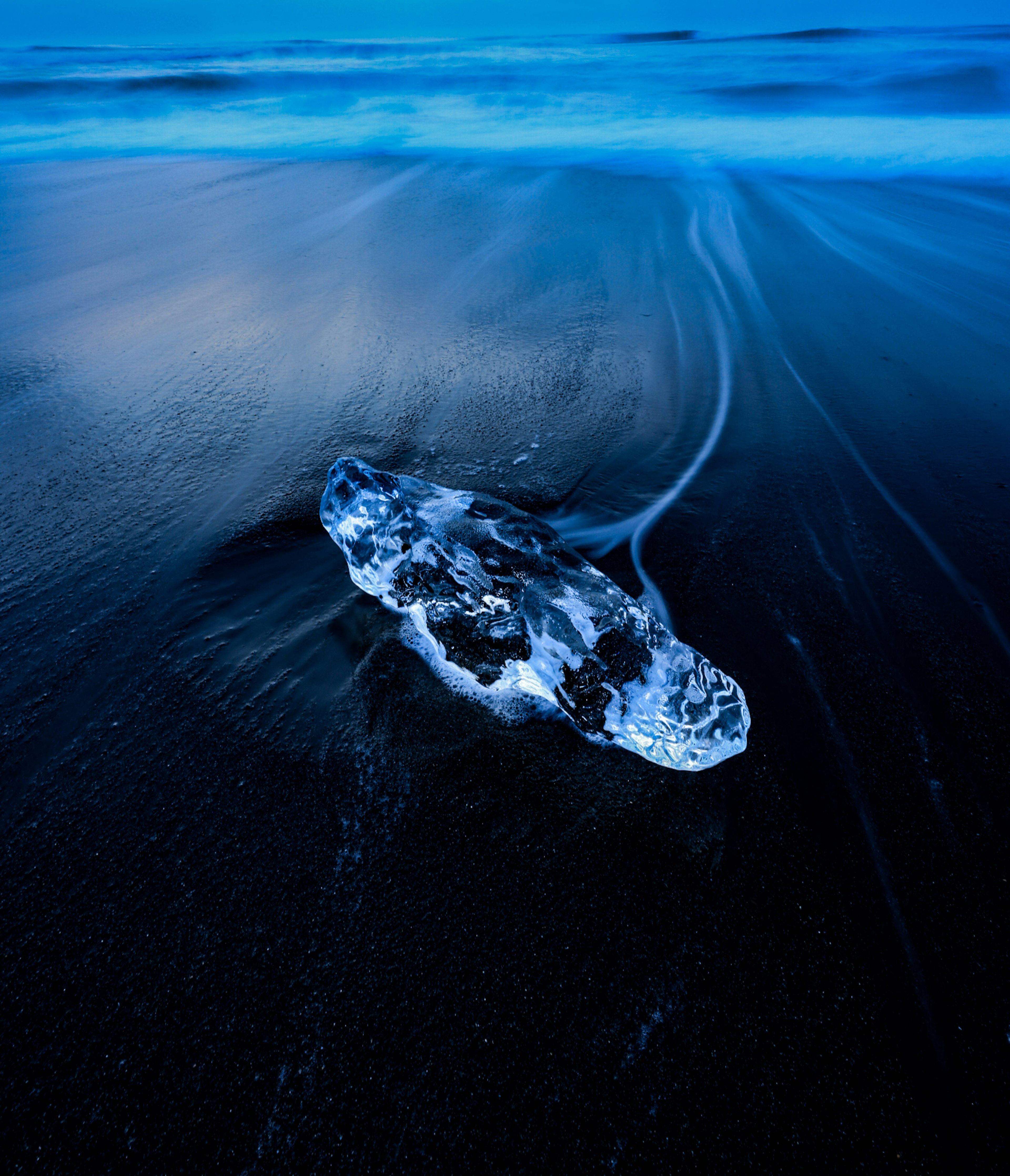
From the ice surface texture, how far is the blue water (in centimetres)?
762

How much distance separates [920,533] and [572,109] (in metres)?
14.0

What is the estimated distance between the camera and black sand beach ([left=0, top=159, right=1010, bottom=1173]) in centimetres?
109

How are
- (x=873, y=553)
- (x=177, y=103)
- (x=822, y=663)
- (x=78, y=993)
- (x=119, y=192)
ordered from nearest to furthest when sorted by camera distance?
(x=78, y=993)
(x=822, y=663)
(x=873, y=553)
(x=119, y=192)
(x=177, y=103)

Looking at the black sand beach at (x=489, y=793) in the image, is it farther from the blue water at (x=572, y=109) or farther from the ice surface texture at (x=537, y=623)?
the blue water at (x=572, y=109)

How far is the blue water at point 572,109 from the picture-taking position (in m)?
8.21

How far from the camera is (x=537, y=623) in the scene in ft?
5.34

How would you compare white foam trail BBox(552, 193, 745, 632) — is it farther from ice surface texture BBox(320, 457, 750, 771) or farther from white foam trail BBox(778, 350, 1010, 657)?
white foam trail BBox(778, 350, 1010, 657)

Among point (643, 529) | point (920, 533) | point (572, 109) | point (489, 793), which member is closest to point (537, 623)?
point (489, 793)

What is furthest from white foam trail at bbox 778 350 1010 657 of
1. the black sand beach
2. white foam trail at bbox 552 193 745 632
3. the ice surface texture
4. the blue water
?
the blue water

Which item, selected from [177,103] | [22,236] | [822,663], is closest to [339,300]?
[22,236]

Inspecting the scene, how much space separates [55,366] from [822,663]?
4086mm

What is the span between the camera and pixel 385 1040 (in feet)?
3.77

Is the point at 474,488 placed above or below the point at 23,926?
above

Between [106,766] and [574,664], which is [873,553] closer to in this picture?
[574,664]
